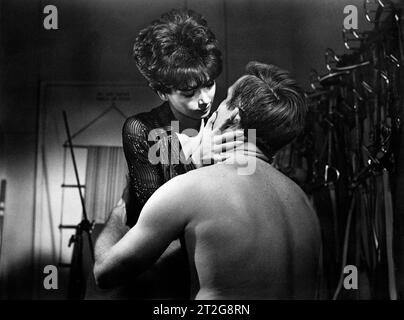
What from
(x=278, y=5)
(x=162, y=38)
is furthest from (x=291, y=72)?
(x=162, y=38)

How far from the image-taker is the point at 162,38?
3.15 feet

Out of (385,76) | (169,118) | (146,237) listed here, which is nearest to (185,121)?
(169,118)

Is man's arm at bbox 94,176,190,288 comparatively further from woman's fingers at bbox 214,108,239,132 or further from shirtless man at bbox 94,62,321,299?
woman's fingers at bbox 214,108,239,132

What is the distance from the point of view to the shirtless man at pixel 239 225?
34.2 inches

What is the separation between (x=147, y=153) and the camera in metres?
0.95

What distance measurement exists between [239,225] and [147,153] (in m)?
0.23

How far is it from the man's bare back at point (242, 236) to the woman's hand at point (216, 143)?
0.09 feet

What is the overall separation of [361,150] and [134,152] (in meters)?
0.46

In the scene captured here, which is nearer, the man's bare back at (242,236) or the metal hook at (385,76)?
the man's bare back at (242,236)

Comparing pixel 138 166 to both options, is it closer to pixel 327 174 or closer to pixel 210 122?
pixel 210 122

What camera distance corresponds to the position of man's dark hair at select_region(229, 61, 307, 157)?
910 mm

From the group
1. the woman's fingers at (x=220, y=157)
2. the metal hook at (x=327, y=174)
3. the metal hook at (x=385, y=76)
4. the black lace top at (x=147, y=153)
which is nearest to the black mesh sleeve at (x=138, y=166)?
the black lace top at (x=147, y=153)

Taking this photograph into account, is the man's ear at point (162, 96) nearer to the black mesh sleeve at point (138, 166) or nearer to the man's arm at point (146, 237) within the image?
the black mesh sleeve at point (138, 166)
